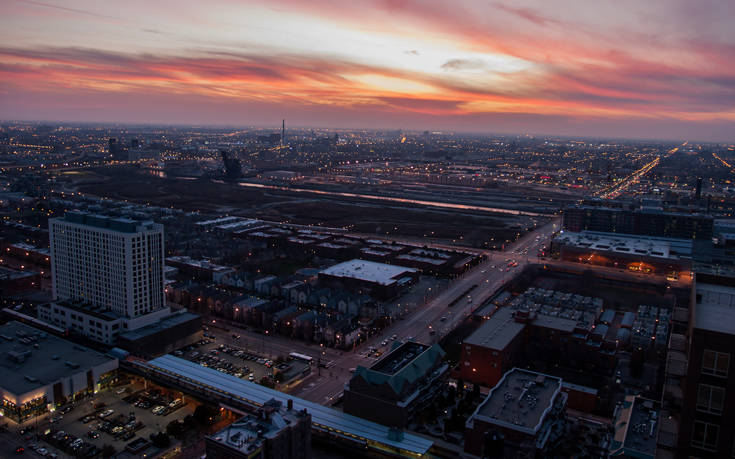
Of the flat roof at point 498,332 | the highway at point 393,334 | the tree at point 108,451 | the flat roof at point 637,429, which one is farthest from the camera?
the flat roof at point 498,332

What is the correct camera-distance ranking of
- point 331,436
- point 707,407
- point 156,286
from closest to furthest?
1. point 707,407
2. point 331,436
3. point 156,286

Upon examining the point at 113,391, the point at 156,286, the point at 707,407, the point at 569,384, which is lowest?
the point at 113,391

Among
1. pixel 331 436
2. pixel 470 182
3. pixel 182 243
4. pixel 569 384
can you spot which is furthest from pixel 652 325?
pixel 470 182

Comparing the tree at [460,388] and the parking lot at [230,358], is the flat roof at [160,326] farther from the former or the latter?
the tree at [460,388]

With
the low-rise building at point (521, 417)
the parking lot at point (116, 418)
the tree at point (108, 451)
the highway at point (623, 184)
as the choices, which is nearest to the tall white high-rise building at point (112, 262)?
the parking lot at point (116, 418)

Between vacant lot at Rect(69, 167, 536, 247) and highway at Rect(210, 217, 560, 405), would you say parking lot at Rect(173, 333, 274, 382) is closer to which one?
highway at Rect(210, 217, 560, 405)

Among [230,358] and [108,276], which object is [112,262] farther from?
[230,358]

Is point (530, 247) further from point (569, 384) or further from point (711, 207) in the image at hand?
point (711, 207)

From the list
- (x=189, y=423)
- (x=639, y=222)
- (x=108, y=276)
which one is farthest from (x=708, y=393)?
(x=639, y=222)

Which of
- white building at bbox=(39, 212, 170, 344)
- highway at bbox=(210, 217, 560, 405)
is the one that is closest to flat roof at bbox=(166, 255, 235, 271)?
highway at bbox=(210, 217, 560, 405)
